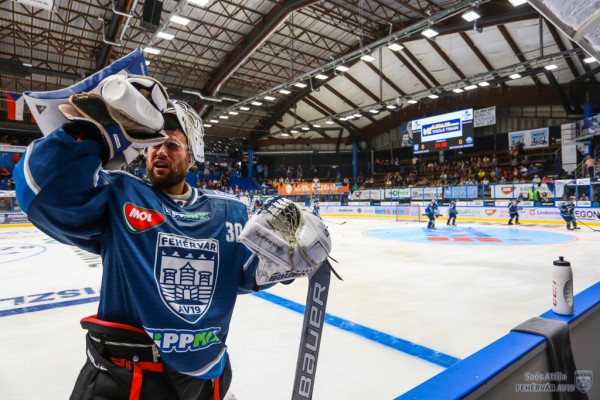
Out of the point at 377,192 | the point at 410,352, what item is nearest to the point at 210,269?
the point at 410,352

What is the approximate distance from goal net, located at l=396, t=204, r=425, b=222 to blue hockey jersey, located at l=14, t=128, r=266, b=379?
1696cm

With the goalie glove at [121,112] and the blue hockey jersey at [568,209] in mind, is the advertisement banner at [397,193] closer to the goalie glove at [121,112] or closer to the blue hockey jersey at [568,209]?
the blue hockey jersey at [568,209]

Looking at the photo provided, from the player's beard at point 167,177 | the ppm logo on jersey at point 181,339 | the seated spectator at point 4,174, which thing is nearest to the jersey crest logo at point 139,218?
the player's beard at point 167,177

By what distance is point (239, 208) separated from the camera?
1.45 m

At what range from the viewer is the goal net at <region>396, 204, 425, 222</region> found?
1741 centimetres

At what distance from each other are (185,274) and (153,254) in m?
0.13

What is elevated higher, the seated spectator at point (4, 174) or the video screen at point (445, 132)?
the video screen at point (445, 132)

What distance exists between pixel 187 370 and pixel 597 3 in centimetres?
288

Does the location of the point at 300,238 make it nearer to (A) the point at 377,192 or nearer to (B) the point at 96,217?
(B) the point at 96,217

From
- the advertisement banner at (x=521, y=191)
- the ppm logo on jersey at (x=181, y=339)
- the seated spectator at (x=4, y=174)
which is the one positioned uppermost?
A: the seated spectator at (x=4, y=174)

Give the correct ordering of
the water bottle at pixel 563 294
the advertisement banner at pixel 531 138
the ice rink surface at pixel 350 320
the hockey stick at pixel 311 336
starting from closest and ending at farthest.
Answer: the hockey stick at pixel 311 336 → the water bottle at pixel 563 294 → the ice rink surface at pixel 350 320 → the advertisement banner at pixel 531 138

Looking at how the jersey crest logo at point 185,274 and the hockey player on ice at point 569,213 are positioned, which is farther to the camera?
the hockey player on ice at point 569,213

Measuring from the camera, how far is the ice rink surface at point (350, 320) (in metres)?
2.24

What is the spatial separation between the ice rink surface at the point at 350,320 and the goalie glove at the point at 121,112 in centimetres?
167
